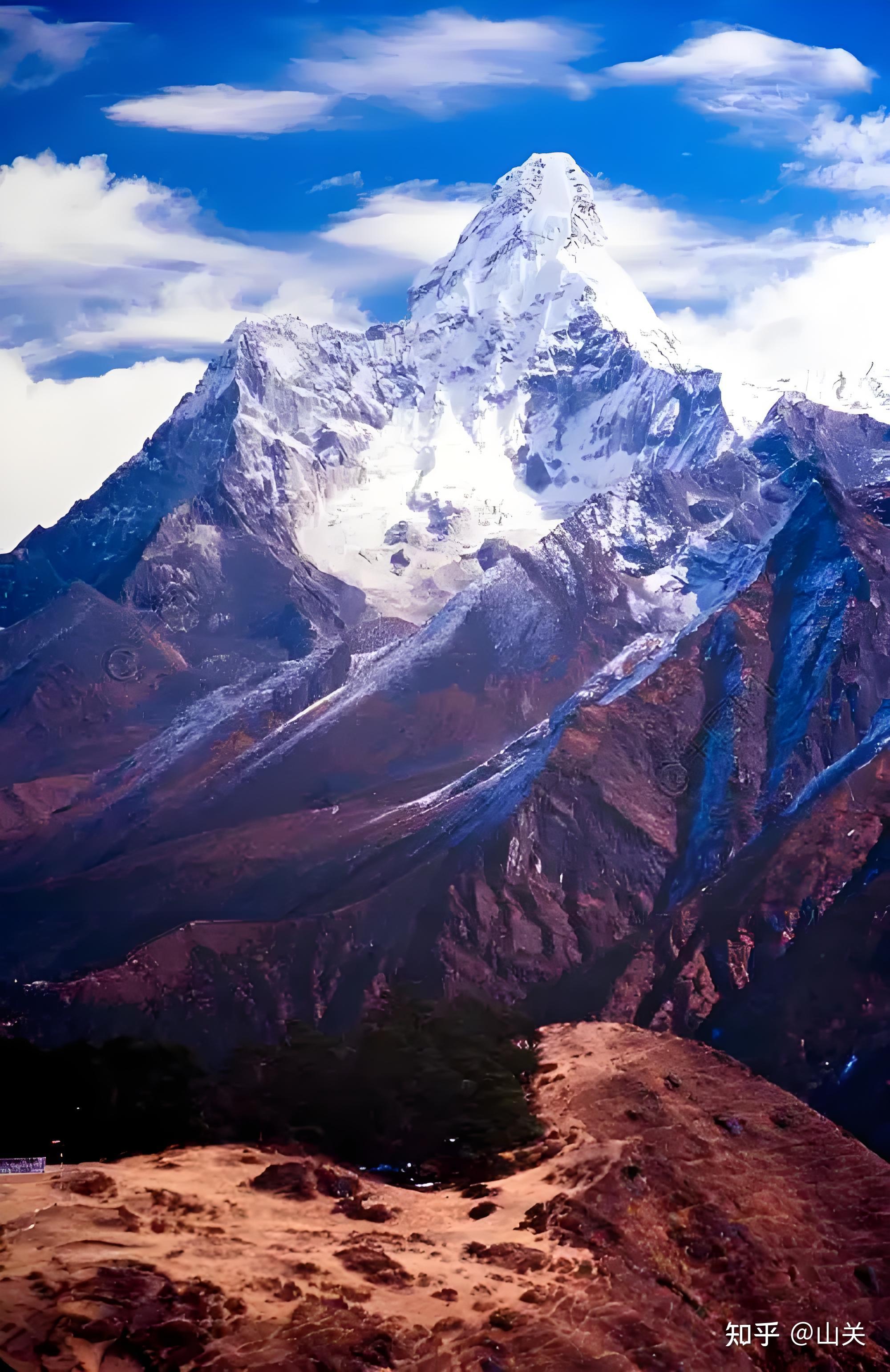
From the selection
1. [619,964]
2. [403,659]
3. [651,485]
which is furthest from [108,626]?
[619,964]

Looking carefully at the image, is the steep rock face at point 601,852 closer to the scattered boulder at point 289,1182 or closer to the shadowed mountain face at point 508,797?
the shadowed mountain face at point 508,797

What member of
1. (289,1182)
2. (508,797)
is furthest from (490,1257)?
(508,797)

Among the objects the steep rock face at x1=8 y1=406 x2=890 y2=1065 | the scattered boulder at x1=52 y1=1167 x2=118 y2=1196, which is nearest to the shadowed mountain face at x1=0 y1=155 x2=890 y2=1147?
the steep rock face at x1=8 y1=406 x2=890 y2=1065

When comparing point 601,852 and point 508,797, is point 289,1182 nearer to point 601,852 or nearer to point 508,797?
point 601,852

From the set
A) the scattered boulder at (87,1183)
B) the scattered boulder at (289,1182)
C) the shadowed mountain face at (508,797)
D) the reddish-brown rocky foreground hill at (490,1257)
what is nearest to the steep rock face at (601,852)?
the shadowed mountain face at (508,797)

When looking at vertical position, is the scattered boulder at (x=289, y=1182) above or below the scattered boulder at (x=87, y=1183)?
below

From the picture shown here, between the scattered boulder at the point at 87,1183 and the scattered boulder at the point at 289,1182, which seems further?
the scattered boulder at the point at 289,1182

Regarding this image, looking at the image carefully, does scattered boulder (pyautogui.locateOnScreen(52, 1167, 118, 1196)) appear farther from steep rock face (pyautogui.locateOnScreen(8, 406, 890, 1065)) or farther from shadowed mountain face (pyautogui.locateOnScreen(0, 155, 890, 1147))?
steep rock face (pyautogui.locateOnScreen(8, 406, 890, 1065))

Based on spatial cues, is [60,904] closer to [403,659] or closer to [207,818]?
[207,818]
